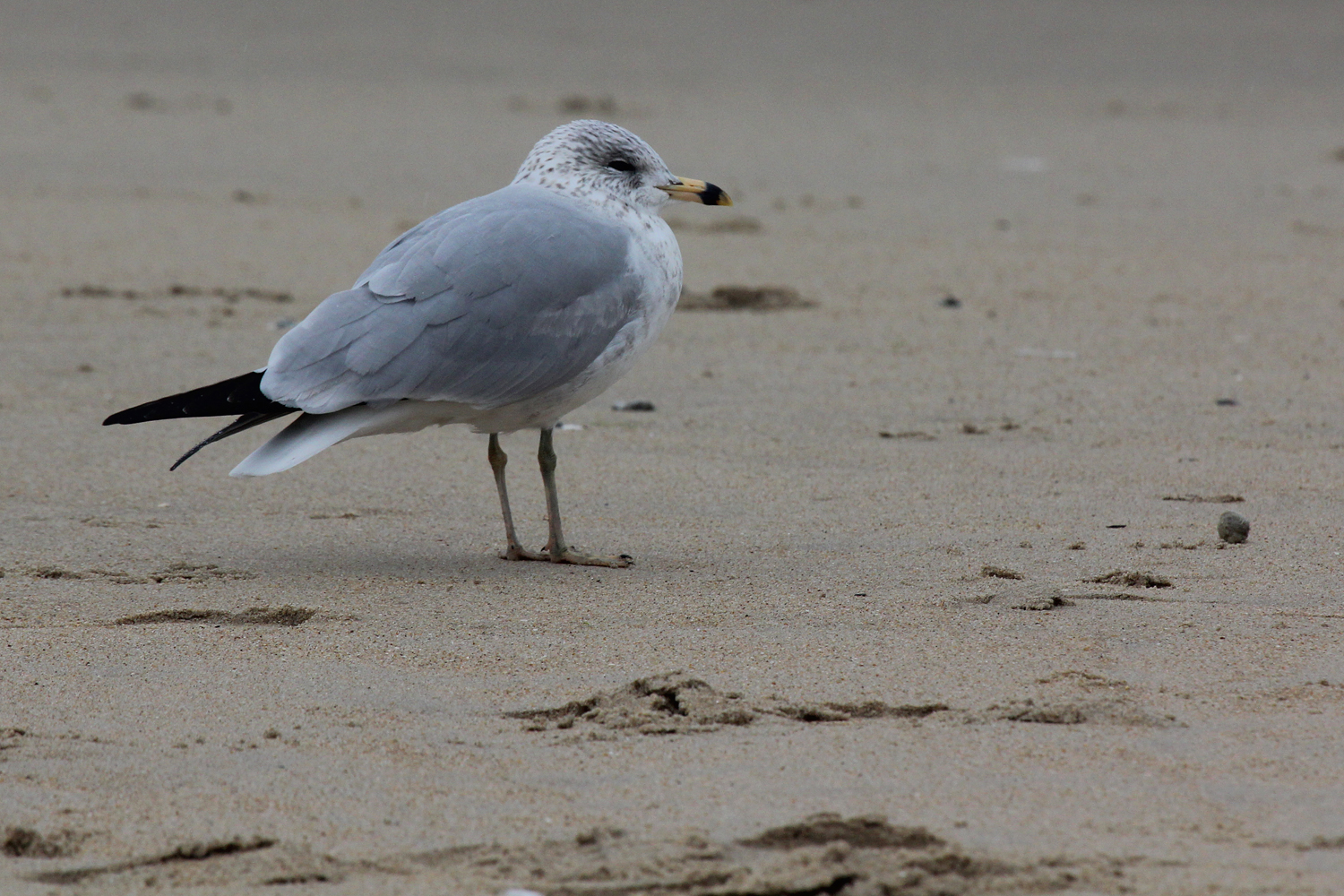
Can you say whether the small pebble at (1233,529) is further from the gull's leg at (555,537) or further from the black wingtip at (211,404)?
the black wingtip at (211,404)

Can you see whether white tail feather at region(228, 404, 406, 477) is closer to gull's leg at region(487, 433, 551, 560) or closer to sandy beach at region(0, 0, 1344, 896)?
sandy beach at region(0, 0, 1344, 896)

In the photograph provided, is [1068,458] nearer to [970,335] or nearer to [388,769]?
[970,335]

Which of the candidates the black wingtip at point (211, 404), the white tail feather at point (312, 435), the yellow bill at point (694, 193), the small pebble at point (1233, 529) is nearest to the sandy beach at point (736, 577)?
the small pebble at point (1233, 529)

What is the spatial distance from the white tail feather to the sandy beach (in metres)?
0.28

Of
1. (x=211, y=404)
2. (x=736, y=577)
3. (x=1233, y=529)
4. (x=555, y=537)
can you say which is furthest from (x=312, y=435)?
(x=1233, y=529)

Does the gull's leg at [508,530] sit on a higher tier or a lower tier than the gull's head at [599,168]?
lower

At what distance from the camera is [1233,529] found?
438 centimetres

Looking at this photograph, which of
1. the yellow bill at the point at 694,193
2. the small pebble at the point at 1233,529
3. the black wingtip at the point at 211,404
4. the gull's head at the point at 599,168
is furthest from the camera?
the yellow bill at the point at 694,193

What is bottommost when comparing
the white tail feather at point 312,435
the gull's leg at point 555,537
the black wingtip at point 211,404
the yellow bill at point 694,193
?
the gull's leg at point 555,537

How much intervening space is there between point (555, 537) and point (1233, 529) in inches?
68.7

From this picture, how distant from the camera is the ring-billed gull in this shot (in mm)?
4246

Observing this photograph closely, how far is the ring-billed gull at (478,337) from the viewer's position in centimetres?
425

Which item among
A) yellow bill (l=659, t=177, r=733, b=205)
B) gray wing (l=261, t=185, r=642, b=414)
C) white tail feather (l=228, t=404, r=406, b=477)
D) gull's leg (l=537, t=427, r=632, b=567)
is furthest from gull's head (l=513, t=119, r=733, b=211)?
white tail feather (l=228, t=404, r=406, b=477)

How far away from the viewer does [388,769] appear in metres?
2.87
